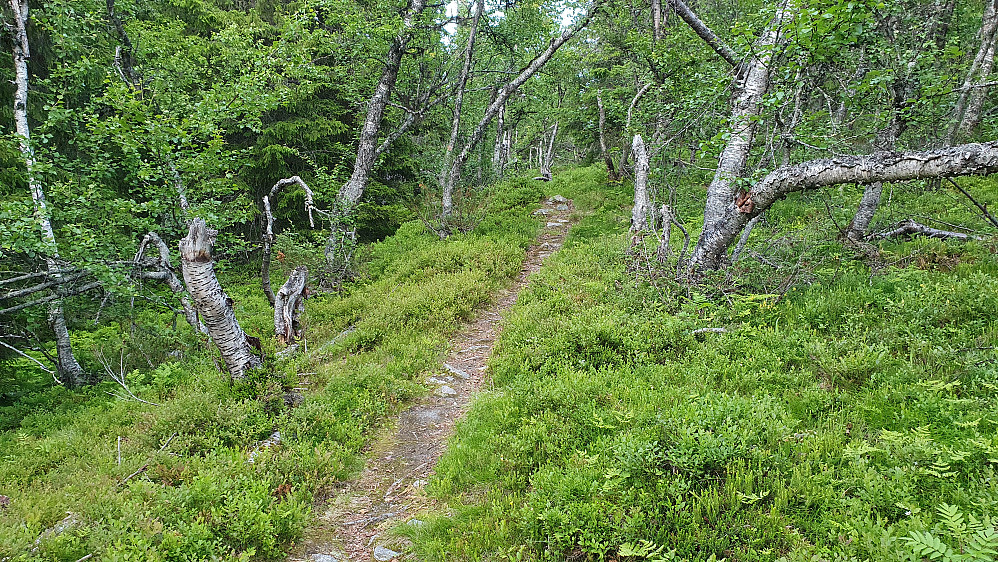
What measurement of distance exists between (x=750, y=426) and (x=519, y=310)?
A: 5.86 metres

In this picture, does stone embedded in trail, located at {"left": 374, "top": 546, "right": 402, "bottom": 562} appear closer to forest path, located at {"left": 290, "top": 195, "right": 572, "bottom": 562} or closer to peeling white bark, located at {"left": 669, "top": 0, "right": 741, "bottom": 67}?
forest path, located at {"left": 290, "top": 195, "right": 572, "bottom": 562}

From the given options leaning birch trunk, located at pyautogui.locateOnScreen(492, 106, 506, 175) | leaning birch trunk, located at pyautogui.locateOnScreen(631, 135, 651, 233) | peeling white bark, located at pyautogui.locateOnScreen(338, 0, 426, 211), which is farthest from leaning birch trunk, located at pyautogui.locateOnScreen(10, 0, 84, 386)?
leaning birch trunk, located at pyautogui.locateOnScreen(492, 106, 506, 175)

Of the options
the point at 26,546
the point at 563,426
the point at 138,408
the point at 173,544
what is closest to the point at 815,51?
the point at 563,426

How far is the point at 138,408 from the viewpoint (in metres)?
7.26

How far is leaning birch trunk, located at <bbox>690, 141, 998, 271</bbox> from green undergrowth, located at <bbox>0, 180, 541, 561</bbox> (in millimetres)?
5601

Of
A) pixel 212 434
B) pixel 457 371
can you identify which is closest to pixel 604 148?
pixel 457 371

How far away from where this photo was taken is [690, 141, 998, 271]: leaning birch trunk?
16.8 feet

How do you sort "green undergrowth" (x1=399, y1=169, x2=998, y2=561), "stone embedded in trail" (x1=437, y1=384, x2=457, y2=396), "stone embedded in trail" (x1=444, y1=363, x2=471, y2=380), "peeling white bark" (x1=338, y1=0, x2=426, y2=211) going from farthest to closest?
1. "peeling white bark" (x1=338, y1=0, x2=426, y2=211)
2. "stone embedded in trail" (x1=444, y1=363, x2=471, y2=380)
3. "stone embedded in trail" (x1=437, y1=384, x2=457, y2=396)
4. "green undergrowth" (x1=399, y1=169, x2=998, y2=561)

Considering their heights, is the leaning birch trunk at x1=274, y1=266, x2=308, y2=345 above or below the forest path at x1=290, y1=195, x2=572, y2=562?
above

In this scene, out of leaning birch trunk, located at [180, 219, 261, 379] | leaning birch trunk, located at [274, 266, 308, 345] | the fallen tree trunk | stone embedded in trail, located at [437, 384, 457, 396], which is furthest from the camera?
the fallen tree trunk

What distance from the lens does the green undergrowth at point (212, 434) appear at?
4.37m

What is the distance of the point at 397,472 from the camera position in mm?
5762

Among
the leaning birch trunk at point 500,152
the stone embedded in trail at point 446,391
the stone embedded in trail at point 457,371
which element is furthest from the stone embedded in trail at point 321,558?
the leaning birch trunk at point 500,152

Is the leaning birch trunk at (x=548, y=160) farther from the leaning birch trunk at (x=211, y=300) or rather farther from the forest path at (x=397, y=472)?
the leaning birch trunk at (x=211, y=300)
